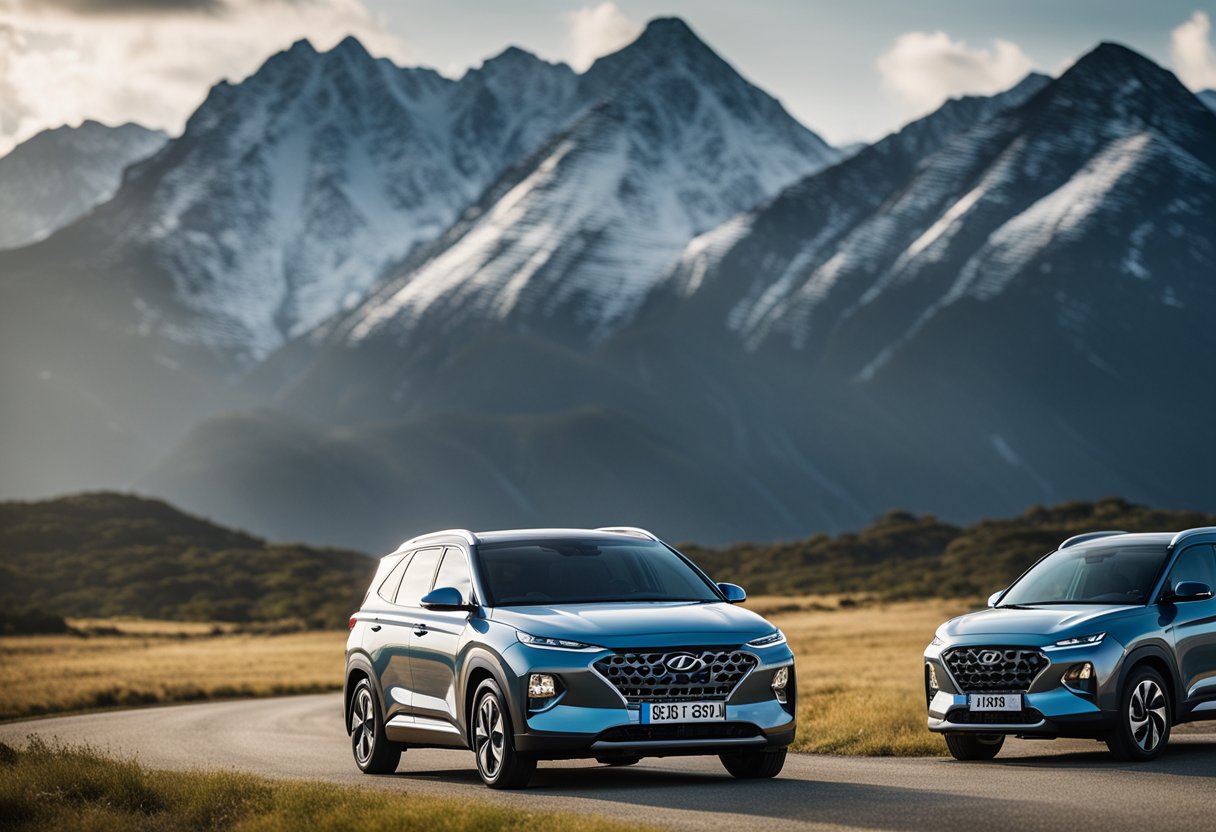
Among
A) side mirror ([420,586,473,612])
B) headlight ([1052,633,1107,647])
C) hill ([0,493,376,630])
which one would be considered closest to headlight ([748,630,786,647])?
side mirror ([420,586,473,612])

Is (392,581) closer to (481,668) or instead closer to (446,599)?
(446,599)

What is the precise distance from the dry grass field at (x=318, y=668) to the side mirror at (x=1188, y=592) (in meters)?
3.37

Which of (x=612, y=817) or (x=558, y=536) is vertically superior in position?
(x=558, y=536)

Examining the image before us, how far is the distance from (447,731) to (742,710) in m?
2.70

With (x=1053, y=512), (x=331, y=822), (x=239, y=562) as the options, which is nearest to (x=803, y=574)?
(x=1053, y=512)

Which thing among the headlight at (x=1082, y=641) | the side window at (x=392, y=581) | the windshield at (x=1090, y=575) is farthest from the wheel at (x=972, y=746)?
the side window at (x=392, y=581)

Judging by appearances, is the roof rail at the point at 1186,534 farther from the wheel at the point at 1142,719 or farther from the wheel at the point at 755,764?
the wheel at the point at 755,764

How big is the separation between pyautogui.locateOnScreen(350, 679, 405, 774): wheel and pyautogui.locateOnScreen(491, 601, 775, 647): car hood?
2.58 meters

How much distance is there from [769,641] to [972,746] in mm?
3920

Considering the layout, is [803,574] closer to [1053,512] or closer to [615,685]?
[1053,512]

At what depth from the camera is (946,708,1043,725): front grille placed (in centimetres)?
1630

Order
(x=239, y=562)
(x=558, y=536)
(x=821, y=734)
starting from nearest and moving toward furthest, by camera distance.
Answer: (x=558, y=536)
(x=821, y=734)
(x=239, y=562)

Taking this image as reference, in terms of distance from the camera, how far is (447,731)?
15609mm

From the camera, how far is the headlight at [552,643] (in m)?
14.2
